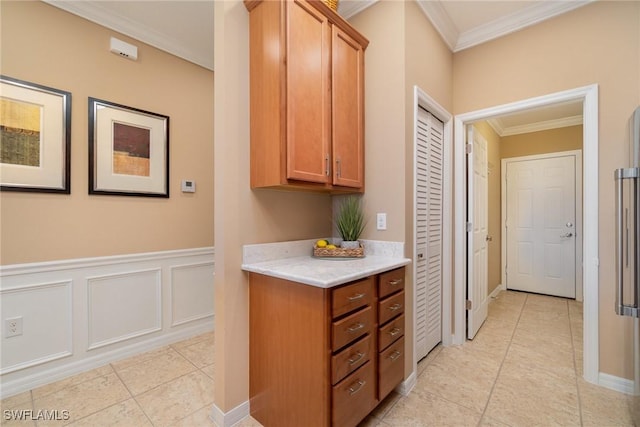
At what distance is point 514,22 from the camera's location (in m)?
2.30

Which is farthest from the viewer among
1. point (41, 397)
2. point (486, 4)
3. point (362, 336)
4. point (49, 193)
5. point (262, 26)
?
point (486, 4)

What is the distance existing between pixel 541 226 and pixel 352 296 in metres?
4.25

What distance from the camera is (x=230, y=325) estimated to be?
1.60 m

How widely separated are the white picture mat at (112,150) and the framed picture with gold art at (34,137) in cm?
18

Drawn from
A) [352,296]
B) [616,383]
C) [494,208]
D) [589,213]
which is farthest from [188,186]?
[494,208]

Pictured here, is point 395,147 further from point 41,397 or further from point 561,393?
point 41,397

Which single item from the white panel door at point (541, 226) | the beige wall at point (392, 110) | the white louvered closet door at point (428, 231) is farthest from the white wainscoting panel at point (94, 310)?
the white panel door at point (541, 226)

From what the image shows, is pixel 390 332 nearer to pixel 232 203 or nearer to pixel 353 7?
pixel 232 203

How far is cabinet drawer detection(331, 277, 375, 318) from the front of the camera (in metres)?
1.30

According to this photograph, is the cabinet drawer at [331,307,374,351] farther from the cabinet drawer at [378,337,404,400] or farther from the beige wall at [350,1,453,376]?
the beige wall at [350,1,453,376]

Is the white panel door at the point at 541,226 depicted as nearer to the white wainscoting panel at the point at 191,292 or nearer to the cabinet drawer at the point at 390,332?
the cabinet drawer at the point at 390,332

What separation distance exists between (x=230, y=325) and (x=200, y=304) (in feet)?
4.68

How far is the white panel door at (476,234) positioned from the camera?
2.62 m

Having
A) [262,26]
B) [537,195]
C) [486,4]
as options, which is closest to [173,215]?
[262,26]
